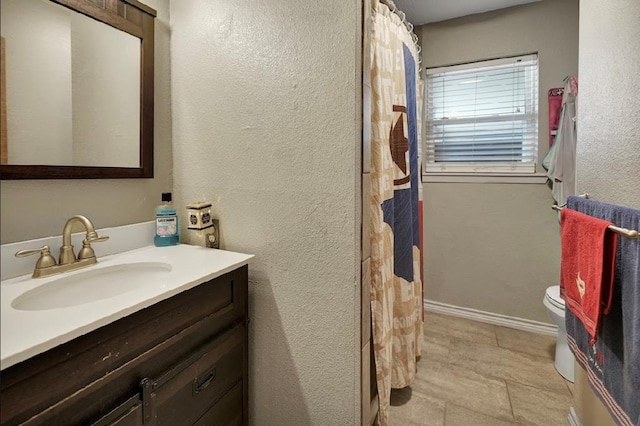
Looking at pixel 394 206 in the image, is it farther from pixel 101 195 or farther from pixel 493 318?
pixel 493 318

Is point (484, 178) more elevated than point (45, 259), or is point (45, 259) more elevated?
point (484, 178)

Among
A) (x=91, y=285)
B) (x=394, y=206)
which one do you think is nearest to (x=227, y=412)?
Result: (x=91, y=285)

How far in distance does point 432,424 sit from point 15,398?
158 centimetres

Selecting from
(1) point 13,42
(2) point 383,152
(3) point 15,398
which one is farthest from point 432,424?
(1) point 13,42

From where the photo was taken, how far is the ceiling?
2.34m

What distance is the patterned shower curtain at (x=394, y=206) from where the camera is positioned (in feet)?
4.69

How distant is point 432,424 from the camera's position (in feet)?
5.17

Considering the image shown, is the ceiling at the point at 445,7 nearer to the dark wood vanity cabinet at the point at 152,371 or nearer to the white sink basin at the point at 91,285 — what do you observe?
the dark wood vanity cabinet at the point at 152,371

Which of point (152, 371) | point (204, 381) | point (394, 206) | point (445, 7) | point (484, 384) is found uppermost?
point (445, 7)

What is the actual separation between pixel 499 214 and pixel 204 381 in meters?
2.32

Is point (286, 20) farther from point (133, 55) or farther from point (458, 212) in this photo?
point (458, 212)

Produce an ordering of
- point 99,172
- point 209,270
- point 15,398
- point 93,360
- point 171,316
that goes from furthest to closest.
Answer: point 99,172, point 209,270, point 171,316, point 93,360, point 15,398

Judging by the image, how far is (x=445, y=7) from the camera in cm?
241

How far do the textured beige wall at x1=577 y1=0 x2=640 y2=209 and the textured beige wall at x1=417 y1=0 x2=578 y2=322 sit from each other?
0.94 m
